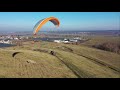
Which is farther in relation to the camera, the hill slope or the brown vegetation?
the brown vegetation

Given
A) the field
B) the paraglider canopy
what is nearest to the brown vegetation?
the field

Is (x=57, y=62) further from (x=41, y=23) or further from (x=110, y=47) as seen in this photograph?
(x=110, y=47)

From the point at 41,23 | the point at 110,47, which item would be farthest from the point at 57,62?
the point at 110,47

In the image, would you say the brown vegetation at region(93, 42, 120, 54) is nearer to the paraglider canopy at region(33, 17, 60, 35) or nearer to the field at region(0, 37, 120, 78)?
the field at region(0, 37, 120, 78)

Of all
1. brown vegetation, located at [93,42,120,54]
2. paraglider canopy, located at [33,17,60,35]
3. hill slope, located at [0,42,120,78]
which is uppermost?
paraglider canopy, located at [33,17,60,35]

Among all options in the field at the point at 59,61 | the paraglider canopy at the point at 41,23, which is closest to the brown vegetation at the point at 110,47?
the field at the point at 59,61

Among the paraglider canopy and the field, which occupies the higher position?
the paraglider canopy
